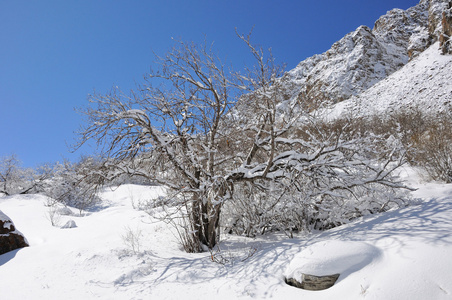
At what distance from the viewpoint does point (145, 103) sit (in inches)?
248

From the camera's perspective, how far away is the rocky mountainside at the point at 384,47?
39.7 meters

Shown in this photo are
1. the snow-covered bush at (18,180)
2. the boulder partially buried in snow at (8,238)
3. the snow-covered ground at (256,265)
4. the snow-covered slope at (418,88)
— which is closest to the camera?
the snow-covered ground at (256,265)

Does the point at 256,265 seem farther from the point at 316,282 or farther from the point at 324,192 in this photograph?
the point at 324,192

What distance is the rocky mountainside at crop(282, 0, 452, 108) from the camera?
3971 cm

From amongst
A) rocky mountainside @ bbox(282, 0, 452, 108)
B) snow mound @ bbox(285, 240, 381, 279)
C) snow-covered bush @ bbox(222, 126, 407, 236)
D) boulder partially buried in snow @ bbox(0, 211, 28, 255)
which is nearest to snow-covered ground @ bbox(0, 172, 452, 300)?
snow mound @ bbox(285, 240, 381, 279)

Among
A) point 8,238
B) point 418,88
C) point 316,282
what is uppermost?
point 418,88

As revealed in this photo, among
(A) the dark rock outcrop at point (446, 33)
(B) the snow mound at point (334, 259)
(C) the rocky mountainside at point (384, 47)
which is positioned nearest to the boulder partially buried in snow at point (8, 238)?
(B) the snow mound at point (334, 259)

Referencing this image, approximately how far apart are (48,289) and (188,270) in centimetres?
227

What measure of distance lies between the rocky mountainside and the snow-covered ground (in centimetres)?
2593

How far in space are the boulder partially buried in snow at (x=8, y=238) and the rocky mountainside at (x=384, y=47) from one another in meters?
27.8

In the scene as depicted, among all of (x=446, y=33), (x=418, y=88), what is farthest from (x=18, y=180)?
(x=446, y=33)

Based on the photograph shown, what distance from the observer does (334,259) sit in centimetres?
335

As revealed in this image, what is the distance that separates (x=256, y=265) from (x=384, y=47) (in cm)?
8204

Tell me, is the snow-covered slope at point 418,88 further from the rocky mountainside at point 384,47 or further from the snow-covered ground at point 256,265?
the snow-covered ground at point 256,265
